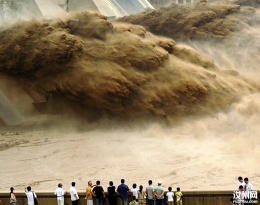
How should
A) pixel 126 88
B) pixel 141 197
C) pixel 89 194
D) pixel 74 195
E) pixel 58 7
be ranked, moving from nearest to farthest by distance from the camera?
1. pixel 141 197
2. pixel 89 194
3. pixel 74 195
4. pixel 126 88
5. pixel 58 7

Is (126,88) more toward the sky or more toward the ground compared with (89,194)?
more toward the sky

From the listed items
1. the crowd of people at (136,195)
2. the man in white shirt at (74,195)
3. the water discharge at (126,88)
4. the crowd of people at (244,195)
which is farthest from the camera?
the water discharge at (126,88)

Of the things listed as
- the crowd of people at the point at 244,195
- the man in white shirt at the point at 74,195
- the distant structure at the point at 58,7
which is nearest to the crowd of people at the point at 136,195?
the man in white shirt at the point at 74,195

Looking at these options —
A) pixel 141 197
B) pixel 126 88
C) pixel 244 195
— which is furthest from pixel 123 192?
pixel 126 88

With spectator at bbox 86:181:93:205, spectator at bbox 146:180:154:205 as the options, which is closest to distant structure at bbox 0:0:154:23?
spectator at bbox 86:181:93:205

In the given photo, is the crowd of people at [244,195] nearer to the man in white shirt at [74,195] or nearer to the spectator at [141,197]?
the spectator at [141,197]

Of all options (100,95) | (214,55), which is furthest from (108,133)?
(214,55)

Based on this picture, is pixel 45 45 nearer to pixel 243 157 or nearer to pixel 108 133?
pixel 108 133

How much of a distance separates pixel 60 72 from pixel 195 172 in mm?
7630

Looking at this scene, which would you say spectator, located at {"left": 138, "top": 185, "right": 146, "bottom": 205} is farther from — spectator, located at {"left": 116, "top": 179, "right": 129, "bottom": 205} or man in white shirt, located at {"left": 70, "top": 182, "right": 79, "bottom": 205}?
man in white shirt, located at {"left": 70, "top": 182, "right": 79, "bottom": 205}

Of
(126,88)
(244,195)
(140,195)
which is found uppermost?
(126,88)

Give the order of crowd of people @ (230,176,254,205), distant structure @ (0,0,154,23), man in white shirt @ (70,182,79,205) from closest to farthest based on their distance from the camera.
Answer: crowd of people @ (230,176,254,205) < man in white shirt @ (70,182,79,205) < distant structure @ (0,0,154,23)

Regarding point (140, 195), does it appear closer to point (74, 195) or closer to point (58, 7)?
point (74, 195)

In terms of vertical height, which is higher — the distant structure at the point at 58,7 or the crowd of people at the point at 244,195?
the distant structure at the point at 58,7
